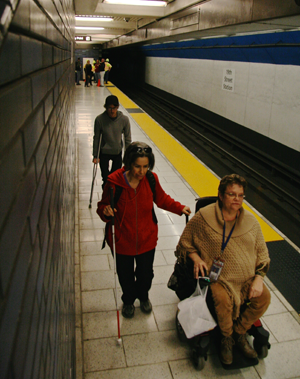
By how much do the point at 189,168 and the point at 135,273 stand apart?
4.92 meters

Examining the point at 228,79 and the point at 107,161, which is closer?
the point at 107,161

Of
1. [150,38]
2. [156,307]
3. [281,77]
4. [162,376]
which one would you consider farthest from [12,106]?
[150,38]

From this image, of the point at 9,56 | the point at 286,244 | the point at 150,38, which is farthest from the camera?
the point at 150,38

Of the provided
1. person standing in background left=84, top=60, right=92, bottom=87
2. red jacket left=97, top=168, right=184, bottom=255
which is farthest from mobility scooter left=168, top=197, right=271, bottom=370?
person standing in background left=84, top=60, right=92, bottom=87

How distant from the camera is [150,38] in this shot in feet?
39.9

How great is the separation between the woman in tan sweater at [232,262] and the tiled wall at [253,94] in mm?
6295

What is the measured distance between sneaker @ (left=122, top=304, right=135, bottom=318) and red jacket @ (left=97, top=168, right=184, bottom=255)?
2.24ft

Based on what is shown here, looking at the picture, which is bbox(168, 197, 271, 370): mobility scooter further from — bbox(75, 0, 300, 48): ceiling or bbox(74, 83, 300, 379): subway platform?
bbox(75, 0, 300, 48): ceiling

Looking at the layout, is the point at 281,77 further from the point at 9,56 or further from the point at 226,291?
the point at 9,56

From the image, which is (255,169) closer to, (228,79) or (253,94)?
(253,94)

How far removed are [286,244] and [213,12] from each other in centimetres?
470

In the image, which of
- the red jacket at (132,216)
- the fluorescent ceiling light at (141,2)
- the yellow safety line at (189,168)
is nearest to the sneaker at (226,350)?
the red jacket at (132,216)

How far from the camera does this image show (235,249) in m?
2.96

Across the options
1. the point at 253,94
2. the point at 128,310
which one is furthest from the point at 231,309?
the point at 253,94
